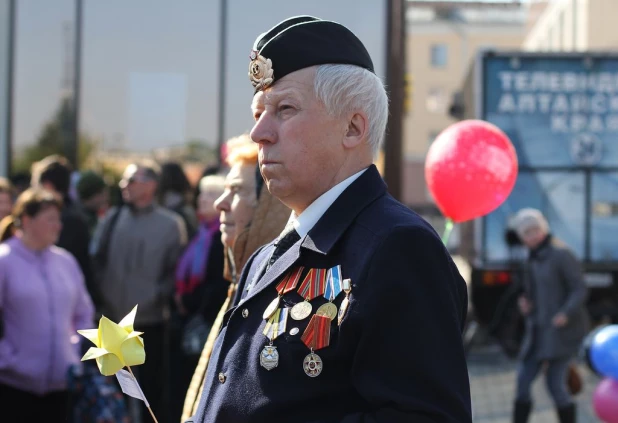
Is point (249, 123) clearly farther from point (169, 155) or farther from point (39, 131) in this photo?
point (39, 131)

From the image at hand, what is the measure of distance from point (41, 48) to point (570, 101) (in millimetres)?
6119

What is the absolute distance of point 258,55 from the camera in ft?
7.09

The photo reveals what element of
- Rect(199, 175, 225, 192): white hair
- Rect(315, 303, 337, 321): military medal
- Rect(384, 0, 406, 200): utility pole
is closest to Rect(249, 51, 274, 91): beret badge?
Rect(315, 303, 337, 321): military medal

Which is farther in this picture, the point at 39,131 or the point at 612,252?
the point at 612,252

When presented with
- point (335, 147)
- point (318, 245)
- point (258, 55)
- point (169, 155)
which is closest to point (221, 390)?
point (318, 245)

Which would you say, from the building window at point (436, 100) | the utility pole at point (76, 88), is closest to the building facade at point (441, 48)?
the building window at point (436, 100)

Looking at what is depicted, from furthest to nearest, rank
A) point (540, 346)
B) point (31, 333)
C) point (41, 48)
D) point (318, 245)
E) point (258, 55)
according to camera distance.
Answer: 1. point (41, 48)
2. point (540, 346)
3. point (31, 333)
4. point (258, 55)
5. point (318, 245)

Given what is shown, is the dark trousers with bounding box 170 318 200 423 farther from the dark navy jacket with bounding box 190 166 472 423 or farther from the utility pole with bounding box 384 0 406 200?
the dark navy jacket with bounding box 190 166 472 423

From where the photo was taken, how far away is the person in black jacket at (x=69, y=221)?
629 centimetres

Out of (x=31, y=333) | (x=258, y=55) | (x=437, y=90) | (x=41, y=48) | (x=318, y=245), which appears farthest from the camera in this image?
(x=437, y=90)

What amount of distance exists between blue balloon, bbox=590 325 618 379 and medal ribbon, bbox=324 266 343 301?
10.8 feet

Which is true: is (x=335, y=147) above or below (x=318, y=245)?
above

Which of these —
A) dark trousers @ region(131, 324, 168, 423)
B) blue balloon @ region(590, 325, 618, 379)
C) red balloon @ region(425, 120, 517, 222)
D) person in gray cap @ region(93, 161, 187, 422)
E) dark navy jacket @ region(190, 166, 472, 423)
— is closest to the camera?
dark navy jacket @ region(190, 166, 472, 423)

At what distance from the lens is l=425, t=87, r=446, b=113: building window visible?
53250 mm
